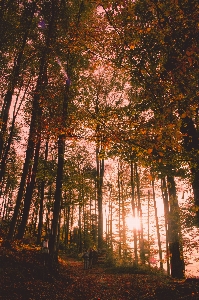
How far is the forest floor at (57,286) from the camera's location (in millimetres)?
7520

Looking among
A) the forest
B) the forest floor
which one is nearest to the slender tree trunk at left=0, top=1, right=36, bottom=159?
the forest

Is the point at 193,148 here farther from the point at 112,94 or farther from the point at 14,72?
the point at 112,94

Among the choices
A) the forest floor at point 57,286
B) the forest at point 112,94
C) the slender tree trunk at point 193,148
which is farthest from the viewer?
the forest floor at point 57,286

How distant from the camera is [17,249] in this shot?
11703mm

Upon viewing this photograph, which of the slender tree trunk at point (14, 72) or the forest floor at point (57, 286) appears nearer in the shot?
the forest floor at point (57, 286)

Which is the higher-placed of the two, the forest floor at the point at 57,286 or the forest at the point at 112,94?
the forest at the point at 112,94

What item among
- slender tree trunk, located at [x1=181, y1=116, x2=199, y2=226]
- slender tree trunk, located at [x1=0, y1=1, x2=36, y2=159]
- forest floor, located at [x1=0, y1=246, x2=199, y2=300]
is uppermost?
slender tree trunk, located at [x1=0, y1=1, x2=36, y2=159]

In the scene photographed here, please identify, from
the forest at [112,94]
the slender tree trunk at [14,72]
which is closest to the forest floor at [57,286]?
the forest at [112,94]

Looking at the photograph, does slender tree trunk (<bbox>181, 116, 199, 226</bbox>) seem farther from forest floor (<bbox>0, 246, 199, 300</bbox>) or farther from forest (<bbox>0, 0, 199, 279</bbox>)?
forest floor (<bbox>0, 246, 199, 300</bbox>)

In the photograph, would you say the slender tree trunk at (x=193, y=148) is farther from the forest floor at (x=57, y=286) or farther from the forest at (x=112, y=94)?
the forest floor at (x=57, y=286)

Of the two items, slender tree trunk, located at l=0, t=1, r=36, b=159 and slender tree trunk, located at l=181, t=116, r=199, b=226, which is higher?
slender tree trunk, located at l=0, t=1, r=36, b=159

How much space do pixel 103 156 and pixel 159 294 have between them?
539 cm

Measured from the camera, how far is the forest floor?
7.52 meters

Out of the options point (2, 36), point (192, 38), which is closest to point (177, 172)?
point (192, 38)
